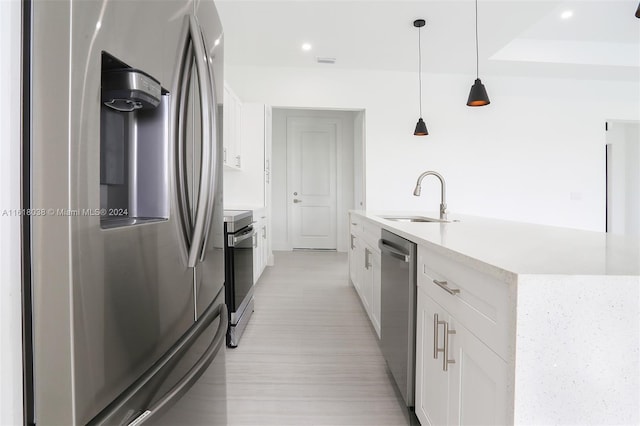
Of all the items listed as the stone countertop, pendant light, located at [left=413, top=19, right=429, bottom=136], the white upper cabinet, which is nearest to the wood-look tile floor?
the stone countertop

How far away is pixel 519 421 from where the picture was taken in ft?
2.31

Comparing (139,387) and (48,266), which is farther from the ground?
(48,266)

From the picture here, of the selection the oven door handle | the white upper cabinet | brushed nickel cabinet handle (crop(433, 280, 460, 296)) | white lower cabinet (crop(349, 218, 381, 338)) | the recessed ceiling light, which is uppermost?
the recessed ceiling light

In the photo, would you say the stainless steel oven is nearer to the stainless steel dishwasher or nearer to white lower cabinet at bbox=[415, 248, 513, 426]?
the stainless steel dishwasher

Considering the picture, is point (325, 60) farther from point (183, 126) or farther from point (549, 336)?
point (549, 336)

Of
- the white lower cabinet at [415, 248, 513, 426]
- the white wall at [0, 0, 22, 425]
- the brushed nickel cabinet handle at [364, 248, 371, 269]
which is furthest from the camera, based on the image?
the brushed nickel cabinet handle at [364, 248, 371, 269]

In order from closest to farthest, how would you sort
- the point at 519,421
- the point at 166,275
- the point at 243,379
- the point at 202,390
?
the point at 519,421, the point at 166,275, the point at 202,390, the point at 243,379

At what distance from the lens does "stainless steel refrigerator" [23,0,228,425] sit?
54 centimetres

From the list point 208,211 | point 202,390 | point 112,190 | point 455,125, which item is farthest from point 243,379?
point 455,125

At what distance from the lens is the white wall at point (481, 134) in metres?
4.73

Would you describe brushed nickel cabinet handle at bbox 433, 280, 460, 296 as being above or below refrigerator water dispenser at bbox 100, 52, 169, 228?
below

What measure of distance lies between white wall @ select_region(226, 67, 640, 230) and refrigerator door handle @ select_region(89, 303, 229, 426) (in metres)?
3.80

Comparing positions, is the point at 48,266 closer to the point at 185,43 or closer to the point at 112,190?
the point at 112,190

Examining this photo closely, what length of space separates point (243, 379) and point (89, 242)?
5.03ft
